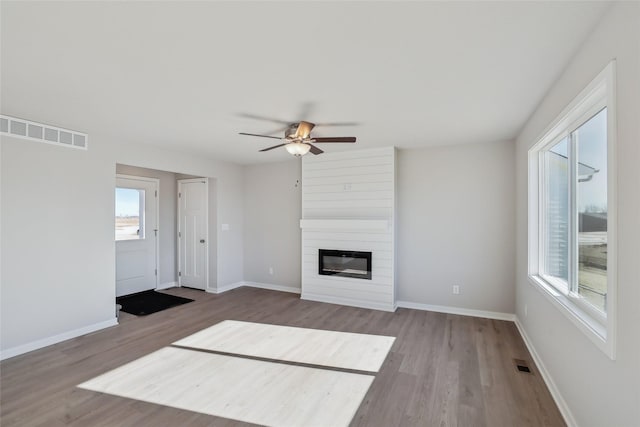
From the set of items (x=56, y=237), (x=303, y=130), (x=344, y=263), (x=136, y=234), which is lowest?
(x=344, y=263)

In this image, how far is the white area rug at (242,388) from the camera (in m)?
2.28

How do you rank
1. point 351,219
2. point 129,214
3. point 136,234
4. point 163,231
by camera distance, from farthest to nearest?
point 163,231
point 136,234
point 129,214
point 351,219

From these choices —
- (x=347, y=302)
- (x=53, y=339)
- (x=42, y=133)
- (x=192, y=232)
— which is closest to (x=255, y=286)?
(x=192, y=232)

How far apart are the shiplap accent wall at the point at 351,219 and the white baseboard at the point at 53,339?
299cm

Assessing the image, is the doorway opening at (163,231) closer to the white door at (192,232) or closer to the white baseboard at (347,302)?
the white door at (192,232)

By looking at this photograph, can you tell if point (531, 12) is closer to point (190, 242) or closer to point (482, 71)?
point (482, 71)

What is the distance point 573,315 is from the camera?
6.78 feet

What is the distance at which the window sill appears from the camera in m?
1.62

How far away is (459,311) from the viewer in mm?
4570

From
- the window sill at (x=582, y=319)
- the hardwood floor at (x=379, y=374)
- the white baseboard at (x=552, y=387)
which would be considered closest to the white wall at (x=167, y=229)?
the hardwood floor at (x=379, y=374)

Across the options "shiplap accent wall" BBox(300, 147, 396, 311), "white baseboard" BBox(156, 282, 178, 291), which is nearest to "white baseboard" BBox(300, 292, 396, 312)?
"shiplap accent wall" BBox(300, 147, 396, 311)

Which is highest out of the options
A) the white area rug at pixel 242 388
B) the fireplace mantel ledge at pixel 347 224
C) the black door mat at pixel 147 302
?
the fireplace mantel ledge at pixel 347 224

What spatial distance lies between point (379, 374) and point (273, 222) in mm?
3856

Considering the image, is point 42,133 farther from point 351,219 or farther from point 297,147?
point 351,219
